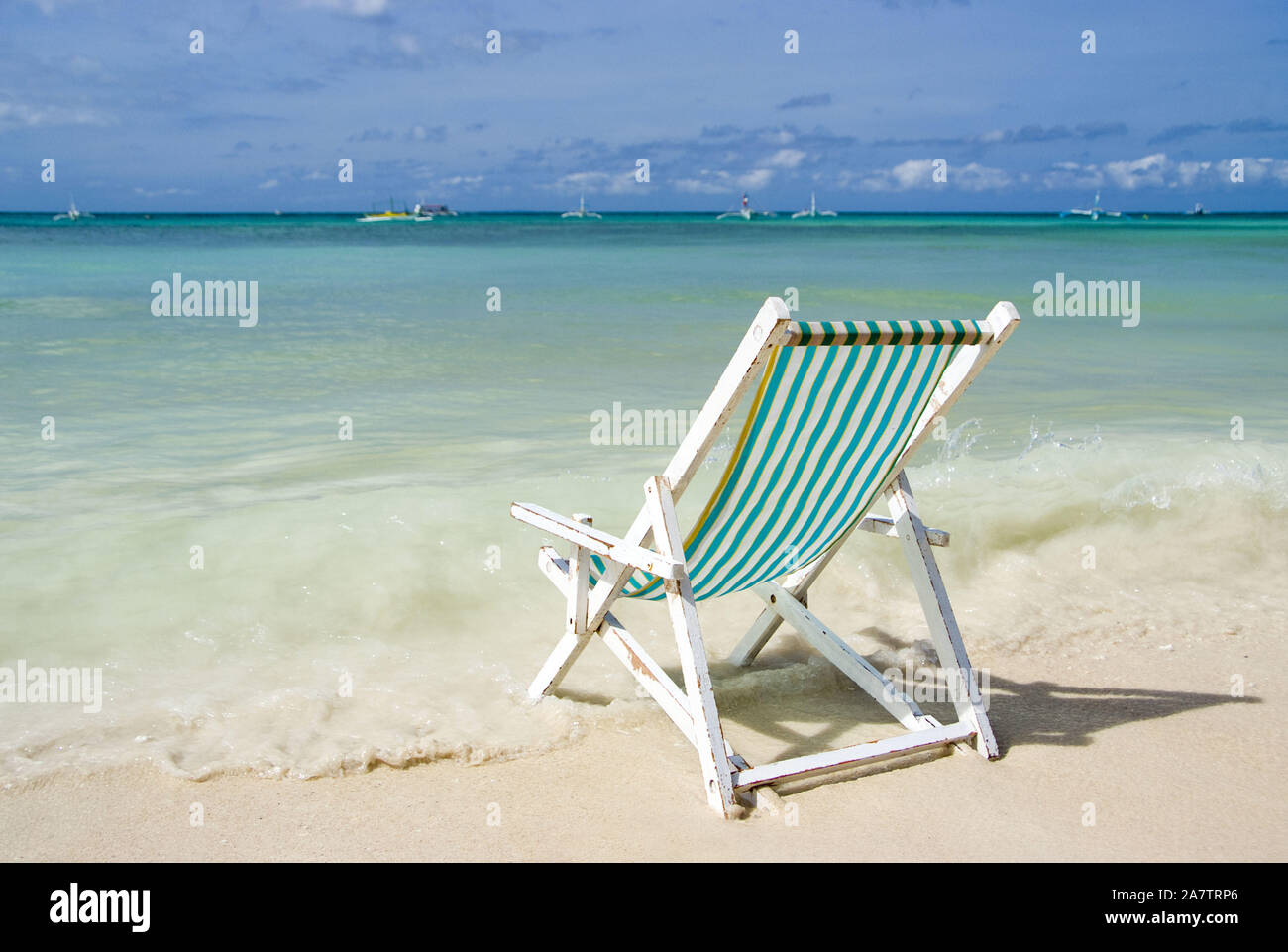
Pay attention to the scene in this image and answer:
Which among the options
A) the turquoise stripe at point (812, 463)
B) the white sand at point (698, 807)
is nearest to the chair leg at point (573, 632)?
the white sand at point (698, 807)

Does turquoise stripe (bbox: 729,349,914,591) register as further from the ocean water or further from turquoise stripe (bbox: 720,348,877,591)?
the ocean water

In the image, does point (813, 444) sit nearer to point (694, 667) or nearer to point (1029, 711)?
point (694, 667)

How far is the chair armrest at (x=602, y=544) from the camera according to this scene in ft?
9.12

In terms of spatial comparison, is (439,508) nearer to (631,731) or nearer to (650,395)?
(631,731)

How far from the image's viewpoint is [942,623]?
Answer: 125 inches

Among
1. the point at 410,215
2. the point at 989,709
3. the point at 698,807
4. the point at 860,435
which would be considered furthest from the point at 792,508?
the point at 410,215

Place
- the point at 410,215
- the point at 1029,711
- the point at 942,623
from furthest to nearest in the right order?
the point at 410,215, the point at 1029,711, the point at 942,623

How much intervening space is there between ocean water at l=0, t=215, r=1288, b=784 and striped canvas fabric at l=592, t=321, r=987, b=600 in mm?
740

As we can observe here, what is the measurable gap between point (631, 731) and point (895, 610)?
1579 mm

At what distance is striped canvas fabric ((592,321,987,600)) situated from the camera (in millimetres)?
2646

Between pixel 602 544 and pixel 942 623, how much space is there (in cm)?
100

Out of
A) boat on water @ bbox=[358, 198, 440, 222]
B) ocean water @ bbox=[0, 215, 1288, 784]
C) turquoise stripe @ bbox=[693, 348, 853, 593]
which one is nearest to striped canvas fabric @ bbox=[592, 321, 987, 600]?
turquoise stripe @ bbox=[693, 348, 853, 593]

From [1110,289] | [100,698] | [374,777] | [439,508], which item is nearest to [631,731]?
[374,777]

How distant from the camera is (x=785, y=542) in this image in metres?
3.08
